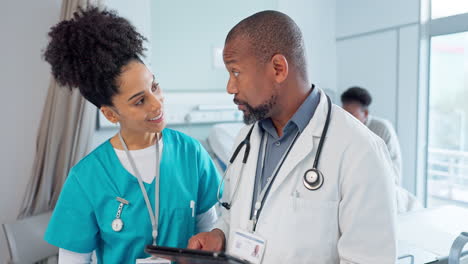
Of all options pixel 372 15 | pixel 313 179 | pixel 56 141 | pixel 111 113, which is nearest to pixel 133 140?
pixel 111 113

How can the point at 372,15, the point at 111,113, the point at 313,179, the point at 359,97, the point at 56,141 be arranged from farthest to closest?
the point at 372,15 → the point at 359,97 → the point at 56,141 → the point at 111,113 → the point at 313,179

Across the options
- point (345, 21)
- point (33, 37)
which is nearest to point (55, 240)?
point (33, 37)

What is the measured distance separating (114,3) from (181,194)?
1.70 m

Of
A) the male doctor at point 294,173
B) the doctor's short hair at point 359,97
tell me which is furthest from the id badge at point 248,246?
the doctor's short hair at point 359,97

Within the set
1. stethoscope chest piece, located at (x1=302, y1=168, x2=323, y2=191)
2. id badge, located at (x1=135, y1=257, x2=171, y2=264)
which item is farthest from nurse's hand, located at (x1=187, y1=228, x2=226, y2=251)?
stethoscope chest piece, located at (x1=302, y1=168, x2=323, y2=191)

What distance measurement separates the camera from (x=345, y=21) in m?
3.85

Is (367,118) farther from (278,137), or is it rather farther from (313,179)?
(313,179)

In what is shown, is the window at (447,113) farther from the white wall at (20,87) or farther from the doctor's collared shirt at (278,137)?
the white wall at (20,87)

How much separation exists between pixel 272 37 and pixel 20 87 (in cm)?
184

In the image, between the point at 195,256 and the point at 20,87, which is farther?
the point at 20,87

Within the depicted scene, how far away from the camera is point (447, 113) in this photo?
11.0ft

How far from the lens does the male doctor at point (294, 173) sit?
2.96ft

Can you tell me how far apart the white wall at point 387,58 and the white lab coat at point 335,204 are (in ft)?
8.49

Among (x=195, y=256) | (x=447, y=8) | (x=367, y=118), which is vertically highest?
(x=447, y=8)
